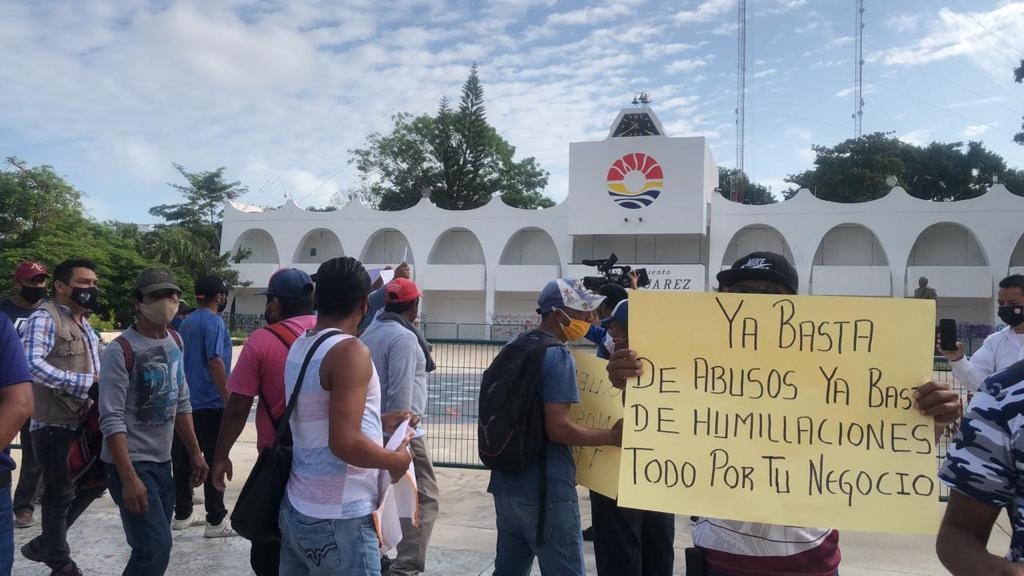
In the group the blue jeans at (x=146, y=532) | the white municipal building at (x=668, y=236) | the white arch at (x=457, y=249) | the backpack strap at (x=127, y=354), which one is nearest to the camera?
the blue jeans at (x=146, y=532)

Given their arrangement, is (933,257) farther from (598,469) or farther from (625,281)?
(598,469)

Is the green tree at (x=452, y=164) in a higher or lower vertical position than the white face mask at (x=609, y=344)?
higher

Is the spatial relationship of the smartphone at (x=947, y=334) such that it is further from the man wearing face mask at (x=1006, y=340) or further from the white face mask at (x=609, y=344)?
the white face mask at (x=609, y=344)

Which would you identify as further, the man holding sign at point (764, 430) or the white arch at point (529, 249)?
the white arch at point (529, 249)

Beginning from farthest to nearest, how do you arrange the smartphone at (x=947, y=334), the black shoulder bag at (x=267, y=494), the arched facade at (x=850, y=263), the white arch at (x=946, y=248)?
the white arch at (x=946, y=248)
the arched facade at (x=850, y=263)
the smartphone at (x=947, y=334)
the black shoulder bag at (x=267, y=494)

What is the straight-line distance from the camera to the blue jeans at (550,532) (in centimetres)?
298

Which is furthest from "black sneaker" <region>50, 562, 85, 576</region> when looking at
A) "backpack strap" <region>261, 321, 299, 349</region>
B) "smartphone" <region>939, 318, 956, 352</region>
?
"smartphone" <region>939, 318, 956, 352</region>

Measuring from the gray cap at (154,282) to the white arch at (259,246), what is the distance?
39.9 metres

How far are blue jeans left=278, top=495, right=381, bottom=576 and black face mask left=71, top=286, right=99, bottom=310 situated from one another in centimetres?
283

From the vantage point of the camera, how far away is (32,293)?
5062 mm

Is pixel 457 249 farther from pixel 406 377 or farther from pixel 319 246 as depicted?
pixel 406 377

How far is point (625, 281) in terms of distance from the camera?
17.3 feet

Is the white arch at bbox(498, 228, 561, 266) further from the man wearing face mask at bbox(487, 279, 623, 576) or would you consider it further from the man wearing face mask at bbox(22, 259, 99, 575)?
the man wearing face mask at bbox(487, 279, 623, 576)

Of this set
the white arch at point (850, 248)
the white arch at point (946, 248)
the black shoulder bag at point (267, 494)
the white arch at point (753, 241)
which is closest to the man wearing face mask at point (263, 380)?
the black shoulder bag at point (267, 494)
